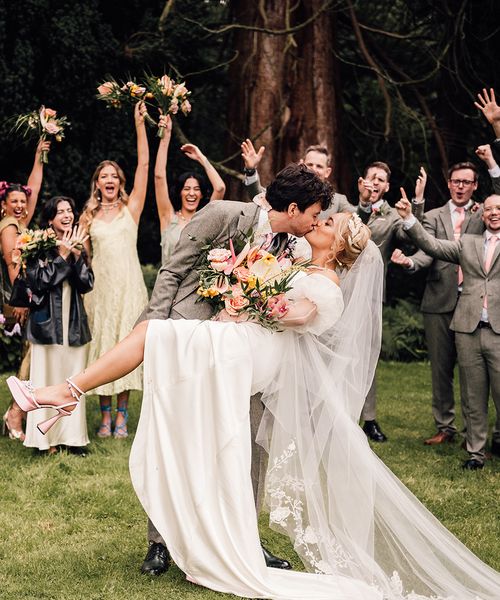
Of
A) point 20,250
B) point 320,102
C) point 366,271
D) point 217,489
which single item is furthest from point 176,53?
point 217,489

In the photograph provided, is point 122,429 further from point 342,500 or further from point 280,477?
point 342,500

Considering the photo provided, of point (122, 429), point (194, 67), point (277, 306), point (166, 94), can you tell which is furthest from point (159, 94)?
point (194, 67)

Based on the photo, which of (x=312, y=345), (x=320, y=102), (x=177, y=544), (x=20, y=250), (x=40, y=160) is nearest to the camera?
(x=177, y=544)

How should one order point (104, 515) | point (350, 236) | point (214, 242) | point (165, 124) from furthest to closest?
point (165, 124), point (104, 515), point (214, 242), point (350, 236)

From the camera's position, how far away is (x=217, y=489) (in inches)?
167

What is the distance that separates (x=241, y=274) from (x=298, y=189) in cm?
50

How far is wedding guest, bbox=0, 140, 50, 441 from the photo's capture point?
7414mm

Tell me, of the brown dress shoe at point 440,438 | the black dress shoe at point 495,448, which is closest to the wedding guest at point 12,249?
the brown dress shoe at point 440,438

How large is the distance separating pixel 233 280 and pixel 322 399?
74 centimetres

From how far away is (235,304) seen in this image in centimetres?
428

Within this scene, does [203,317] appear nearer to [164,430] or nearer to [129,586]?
[164,430]

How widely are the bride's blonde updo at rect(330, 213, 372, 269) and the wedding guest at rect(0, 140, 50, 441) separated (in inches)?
143

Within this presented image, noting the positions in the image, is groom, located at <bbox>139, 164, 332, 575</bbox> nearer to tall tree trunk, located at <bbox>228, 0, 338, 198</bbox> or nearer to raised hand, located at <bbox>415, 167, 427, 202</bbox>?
raised hand, located at <bbox>415, 167, 427, 202</bbox>

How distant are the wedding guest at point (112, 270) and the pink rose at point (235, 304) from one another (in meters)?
3.23
